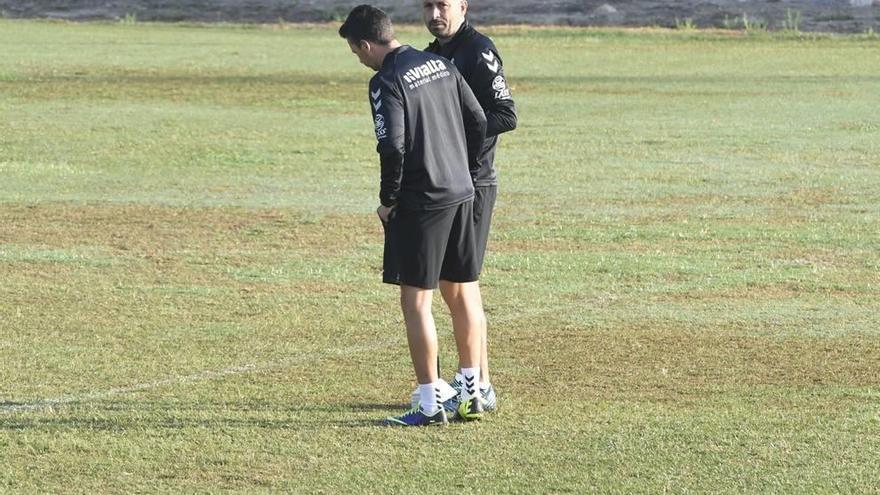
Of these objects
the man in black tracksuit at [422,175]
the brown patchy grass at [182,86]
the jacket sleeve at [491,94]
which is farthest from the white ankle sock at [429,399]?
the brown patchy grass at [182,86]

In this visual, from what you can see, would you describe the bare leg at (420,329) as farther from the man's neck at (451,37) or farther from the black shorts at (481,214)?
the man's neck at (451,37)

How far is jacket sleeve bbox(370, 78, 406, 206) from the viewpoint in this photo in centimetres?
816

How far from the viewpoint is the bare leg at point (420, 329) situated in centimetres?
849

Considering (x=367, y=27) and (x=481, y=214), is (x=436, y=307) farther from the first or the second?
(x=367, y=27)

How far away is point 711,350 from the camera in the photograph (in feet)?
34.6

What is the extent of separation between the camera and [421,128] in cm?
833

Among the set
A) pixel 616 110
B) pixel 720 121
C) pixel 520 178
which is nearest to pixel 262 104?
pixel 616 110

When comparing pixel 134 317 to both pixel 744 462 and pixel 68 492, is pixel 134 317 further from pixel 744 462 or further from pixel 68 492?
Result: pixel 744 462

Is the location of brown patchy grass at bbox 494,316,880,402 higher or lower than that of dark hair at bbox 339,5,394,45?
lower

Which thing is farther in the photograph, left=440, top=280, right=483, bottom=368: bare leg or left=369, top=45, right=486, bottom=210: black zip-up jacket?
left=440, top=280, right=483, bottom=368: bare leg

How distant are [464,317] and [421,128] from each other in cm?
108

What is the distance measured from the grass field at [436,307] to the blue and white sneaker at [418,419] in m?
0.11

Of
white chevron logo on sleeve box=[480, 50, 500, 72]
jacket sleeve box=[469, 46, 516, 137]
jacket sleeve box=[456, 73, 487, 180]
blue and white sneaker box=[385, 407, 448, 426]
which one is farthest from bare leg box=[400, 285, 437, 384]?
white chevron logo on sleeve box=[480, 50, 500, 72]

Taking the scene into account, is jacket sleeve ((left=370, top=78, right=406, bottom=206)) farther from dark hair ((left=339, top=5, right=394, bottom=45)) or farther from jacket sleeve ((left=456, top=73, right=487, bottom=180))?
jacket sleeve ((left=456, top=73, right=487, bottom=180))
